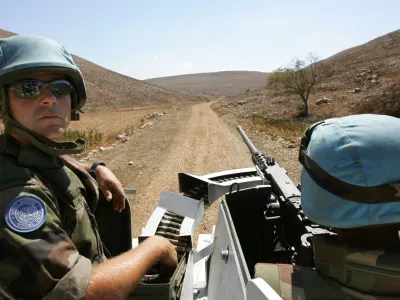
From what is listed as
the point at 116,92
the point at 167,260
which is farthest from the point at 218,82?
the point at 167,260

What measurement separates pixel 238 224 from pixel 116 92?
78971 millimetres

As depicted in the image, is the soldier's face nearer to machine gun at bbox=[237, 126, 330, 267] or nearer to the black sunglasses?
the black sunglasses

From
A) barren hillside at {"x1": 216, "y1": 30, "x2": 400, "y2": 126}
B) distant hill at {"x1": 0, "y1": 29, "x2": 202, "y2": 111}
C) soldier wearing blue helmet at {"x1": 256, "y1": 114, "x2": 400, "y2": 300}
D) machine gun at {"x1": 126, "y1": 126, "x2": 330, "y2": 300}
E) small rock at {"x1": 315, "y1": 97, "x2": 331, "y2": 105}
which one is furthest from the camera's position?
distant hill at {"x1": 0, "y1": 29, "x2": 202, "y2": 111}

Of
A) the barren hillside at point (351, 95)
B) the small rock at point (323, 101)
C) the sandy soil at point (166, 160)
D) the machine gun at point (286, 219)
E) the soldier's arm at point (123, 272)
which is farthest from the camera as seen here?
the small rock at point (323, 101)

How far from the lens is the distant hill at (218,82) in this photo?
138m

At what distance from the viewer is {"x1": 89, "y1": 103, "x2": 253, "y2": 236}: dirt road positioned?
8.34 meters

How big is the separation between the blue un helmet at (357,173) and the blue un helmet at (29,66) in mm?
1195

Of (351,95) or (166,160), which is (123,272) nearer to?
(166,160)

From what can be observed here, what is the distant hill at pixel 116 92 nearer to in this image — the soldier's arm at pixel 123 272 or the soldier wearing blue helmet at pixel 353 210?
the soldier's arm at pixel 123 272

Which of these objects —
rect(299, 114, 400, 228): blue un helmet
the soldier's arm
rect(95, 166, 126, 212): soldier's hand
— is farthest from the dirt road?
rect(299, 114, 400, 228): blue un helmet

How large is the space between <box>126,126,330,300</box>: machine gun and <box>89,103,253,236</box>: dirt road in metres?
3.84

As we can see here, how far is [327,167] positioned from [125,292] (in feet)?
3.02

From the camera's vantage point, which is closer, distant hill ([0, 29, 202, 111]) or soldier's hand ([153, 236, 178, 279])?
soldier's hand ([153, 236, 178, 279])

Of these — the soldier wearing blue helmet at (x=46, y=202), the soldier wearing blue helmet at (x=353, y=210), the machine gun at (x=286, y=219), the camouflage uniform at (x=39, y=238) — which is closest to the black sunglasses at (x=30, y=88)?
the soldier wearing blue helmet at (x=46, y=202)
